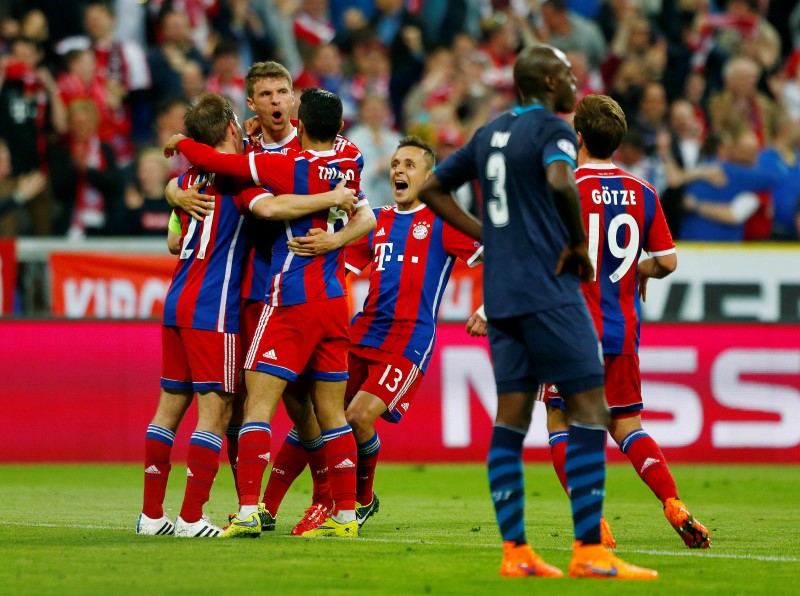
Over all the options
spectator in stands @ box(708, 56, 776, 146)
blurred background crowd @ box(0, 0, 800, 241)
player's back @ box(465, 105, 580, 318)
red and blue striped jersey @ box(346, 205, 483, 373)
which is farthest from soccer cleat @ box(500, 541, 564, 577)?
spectator in stands @ box(708, 56, 776, 146)

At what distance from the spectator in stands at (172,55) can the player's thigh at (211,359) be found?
A: 9.34 meters

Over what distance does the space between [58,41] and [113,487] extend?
735 cm

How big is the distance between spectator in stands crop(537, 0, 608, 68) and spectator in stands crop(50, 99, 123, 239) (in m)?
6.15

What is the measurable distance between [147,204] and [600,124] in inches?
336

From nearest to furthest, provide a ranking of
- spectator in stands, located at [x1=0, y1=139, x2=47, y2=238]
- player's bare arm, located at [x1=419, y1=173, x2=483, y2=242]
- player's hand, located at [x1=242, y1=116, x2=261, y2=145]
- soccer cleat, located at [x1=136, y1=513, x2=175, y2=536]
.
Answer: player's bare arm, located at [x1=419, y1=173, x2=483, y2=242], soccer cleat, located at [x1=136, y1=513, x2=175, y2=536], player's hand, located at [x1=242, y1=116, x2=261, y2=145], spectator in stands, located at [x1=0, y1=139, x2=47, y2=238]

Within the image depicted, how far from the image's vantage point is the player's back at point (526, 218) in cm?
624

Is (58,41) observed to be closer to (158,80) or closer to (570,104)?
(158,80)

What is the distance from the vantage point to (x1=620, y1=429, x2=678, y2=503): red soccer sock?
8008 millimetres

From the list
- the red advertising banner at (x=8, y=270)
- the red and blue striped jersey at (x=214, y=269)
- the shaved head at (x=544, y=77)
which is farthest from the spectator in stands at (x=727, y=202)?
the shaved head at (x=544, y=77)

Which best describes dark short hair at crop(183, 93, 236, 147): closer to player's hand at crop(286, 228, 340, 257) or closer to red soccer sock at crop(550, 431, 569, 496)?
player's hand at crop(286, 228, 340, 257)

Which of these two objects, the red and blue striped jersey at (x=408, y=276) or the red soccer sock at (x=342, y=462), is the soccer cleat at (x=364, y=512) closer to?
the red soccer sock at (x=342, y=462)

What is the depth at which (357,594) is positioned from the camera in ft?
19.1

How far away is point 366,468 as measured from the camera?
8.59m

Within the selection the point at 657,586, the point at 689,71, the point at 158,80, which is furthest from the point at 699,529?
the point at 689,71
